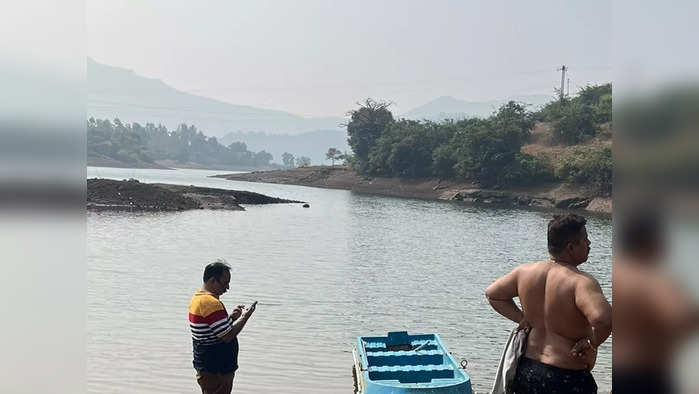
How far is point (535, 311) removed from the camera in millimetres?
4160

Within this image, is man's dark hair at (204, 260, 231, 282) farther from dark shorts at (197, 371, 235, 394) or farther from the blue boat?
the blue boat

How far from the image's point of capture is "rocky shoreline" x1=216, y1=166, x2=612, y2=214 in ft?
207

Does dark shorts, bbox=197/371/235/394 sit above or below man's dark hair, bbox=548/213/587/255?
below

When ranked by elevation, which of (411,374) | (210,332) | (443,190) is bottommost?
(443,190)

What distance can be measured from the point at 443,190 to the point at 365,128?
91.2 feet

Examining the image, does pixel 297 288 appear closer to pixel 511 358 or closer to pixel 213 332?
pixel 213 332

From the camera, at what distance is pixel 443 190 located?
3132 inches

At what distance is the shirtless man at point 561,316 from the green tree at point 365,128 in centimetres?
9154

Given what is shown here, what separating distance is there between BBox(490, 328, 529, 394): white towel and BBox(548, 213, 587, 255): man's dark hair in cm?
57

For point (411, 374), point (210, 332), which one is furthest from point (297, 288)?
point (210, 332)

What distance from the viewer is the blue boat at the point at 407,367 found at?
6.87 metres

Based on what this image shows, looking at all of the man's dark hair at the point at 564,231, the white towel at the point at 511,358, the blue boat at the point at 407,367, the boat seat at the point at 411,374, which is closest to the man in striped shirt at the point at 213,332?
the blue boat at the point at 407,367

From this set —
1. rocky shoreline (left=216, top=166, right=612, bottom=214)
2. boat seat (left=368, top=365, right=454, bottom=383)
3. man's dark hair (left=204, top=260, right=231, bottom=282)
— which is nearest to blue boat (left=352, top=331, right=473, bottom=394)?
boat seat (left=368, top=365, right=454, bottom=383)

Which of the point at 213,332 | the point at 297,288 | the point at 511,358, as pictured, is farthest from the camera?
the point at 297,288
